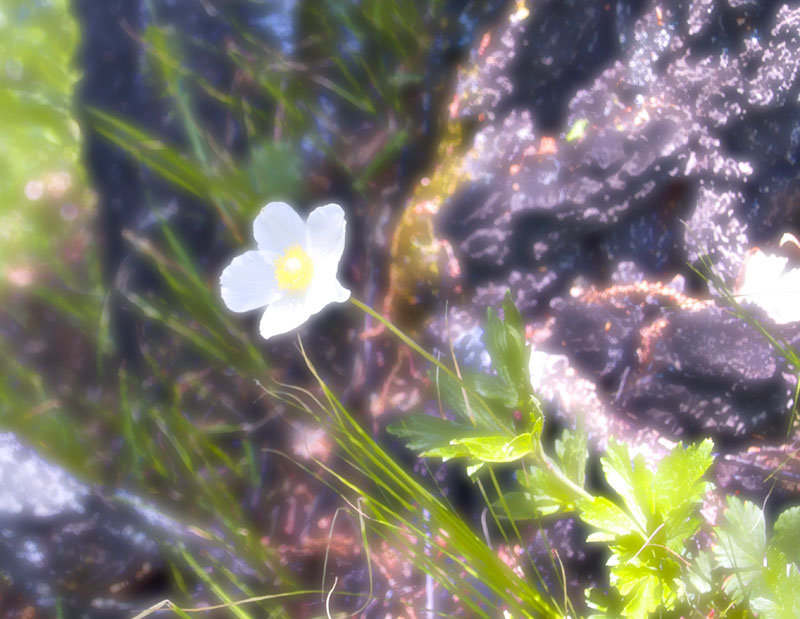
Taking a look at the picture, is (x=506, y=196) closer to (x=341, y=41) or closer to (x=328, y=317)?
(x=328, y=317)

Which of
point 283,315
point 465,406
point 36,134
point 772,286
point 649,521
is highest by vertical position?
point 36,134

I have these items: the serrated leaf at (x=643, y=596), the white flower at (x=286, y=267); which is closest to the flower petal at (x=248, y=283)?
the white flower at (x=286, y=267)

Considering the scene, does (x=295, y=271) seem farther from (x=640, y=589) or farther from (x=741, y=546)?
(x=741, y=546)

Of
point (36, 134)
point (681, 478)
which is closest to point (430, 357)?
point (681, 478)

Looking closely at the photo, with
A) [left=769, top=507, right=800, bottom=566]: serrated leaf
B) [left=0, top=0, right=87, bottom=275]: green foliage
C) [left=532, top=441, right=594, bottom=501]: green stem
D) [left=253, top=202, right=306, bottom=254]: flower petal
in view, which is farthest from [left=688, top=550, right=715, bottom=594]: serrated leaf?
[left=0, top=0, right=87, bottom=275]: green foliage

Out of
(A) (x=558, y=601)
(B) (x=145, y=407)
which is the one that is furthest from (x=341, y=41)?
(A) (x=558, y=601)

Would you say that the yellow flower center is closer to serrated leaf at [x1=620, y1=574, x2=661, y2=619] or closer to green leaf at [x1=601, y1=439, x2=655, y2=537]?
green leaf at [x1=601, y1=439, x2=655, y2=537]
